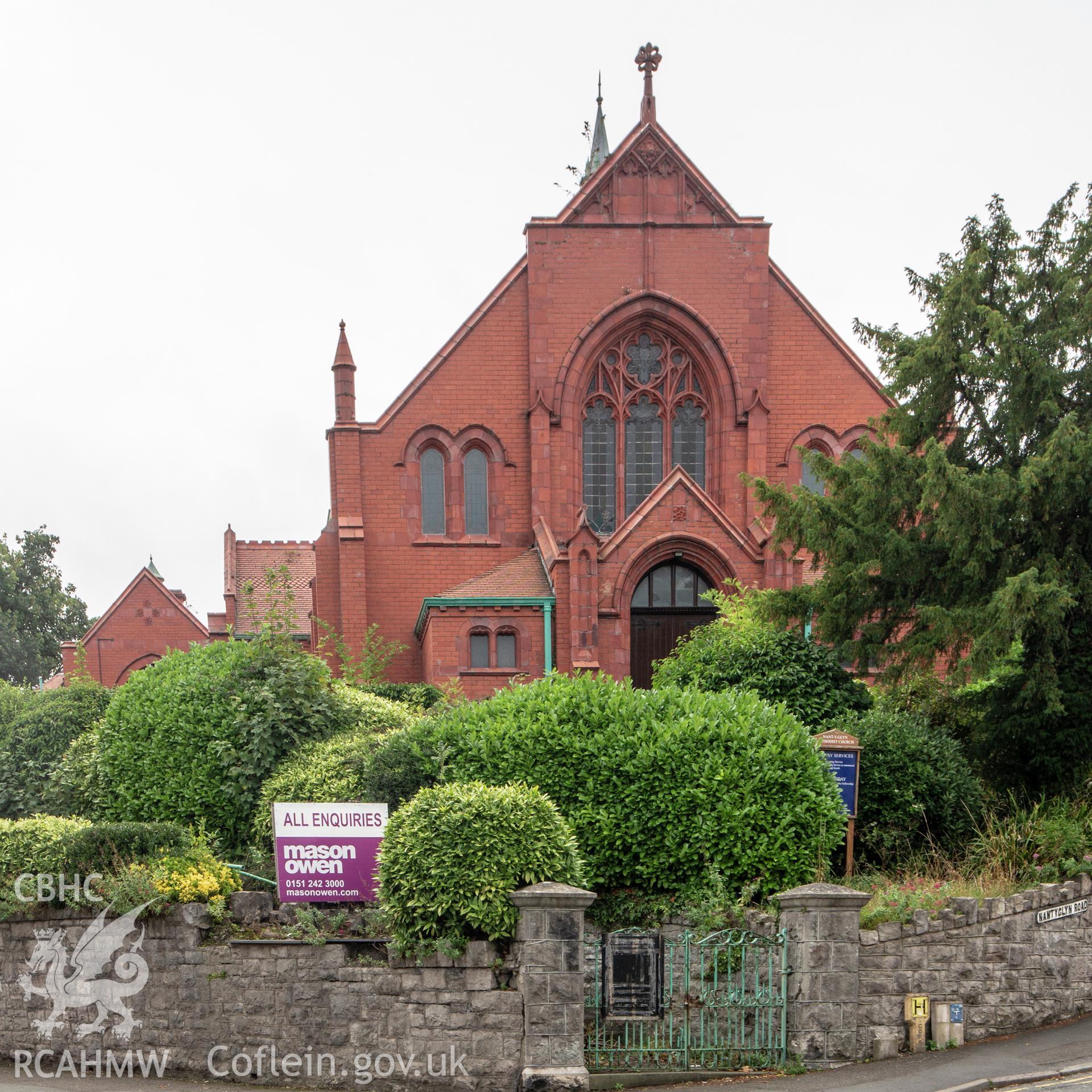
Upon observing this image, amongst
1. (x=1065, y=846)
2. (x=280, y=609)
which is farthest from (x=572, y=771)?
(x=280, y=609)

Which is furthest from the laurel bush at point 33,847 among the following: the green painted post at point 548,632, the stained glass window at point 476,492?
the stained glass window at point 476,492

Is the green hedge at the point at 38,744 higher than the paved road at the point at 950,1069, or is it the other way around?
the green hedge at the point at 38,744

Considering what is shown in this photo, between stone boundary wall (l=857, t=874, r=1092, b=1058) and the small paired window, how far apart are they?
18.0 metres

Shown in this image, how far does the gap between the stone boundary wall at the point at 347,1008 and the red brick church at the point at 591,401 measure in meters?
19.1

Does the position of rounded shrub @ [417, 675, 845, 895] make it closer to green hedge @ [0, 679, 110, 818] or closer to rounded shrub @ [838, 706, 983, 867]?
rounded shrub @ [838, 706, 983, 867]

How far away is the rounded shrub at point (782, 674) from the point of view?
72.4ft

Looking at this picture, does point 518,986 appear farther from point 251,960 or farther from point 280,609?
point 280,609

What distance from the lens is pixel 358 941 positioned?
47.4 feet

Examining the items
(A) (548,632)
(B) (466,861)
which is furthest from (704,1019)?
(A) (548,632)

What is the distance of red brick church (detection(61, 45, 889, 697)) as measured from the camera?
3509 centimetres

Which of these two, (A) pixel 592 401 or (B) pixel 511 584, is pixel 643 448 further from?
(B) pixel 511 584

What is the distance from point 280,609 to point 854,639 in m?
23.4

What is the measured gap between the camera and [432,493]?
35656 mm

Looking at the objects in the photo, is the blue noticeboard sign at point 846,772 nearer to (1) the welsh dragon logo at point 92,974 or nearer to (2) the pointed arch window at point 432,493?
(1) the welsh dragon logo at point 92,974
